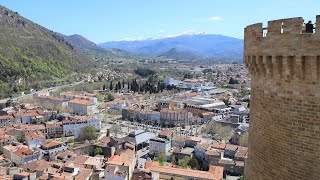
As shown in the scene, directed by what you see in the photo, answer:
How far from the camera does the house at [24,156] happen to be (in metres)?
46.6

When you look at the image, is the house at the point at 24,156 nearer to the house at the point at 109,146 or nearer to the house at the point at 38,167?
the house at the point at 38,167

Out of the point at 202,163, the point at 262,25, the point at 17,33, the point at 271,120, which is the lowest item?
the point at 202,163

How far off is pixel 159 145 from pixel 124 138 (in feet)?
22.2

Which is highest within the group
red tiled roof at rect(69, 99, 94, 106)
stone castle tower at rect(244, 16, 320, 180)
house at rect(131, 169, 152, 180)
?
stone castle tower at rect(244, 16, 320, 180)

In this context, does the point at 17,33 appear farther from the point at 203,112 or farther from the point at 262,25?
the point at 262,25

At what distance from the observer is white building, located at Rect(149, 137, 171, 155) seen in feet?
173

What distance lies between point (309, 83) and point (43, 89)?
118 meters

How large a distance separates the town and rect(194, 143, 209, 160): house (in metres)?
0.14

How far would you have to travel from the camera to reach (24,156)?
4688 cm

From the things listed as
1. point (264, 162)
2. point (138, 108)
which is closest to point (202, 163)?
point (138, 108)

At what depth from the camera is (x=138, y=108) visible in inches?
3282

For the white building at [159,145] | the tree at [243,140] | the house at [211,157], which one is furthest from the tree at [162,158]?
the tree at [243,140]

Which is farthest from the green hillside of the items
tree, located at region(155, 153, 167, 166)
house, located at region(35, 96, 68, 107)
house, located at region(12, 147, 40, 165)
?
tree, located at region(155, 153, 167, 166)

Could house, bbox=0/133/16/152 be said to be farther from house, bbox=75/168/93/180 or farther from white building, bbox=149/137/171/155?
white building, bbox=149/137/171/155
